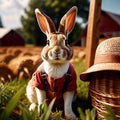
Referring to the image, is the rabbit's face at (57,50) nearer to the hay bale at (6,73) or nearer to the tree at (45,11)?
the hay bale at (6,73)

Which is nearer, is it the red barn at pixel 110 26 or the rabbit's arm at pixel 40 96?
the rabbit's arm at pixel 40 96

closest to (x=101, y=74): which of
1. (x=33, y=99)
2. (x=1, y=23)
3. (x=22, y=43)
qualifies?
(x=33, y=99)

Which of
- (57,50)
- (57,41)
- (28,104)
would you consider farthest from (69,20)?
(28,104)

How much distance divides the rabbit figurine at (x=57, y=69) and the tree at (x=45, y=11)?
1188 inches

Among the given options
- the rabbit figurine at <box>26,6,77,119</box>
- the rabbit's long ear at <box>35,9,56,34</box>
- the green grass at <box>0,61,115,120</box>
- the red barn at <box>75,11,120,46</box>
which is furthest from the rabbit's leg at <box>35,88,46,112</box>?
the red barn at <box>75,11,120,46</box>

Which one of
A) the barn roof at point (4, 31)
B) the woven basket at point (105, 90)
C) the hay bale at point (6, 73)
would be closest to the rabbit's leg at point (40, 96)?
the woven basket at point (105, 90)

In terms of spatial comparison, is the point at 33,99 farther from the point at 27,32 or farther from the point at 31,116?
the point at 27,32

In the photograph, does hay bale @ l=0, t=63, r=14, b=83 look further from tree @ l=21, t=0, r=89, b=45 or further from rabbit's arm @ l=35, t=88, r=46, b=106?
tree @ l=21, t=0, r=89, b=45

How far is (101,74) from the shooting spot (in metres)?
3.46

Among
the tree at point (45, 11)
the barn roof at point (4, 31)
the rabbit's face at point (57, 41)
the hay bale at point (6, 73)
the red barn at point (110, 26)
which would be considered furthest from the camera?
the tree at point (45, 11)

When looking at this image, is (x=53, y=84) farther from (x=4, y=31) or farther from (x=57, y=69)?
(x=4, y=31)

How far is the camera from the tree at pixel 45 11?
1420 inches

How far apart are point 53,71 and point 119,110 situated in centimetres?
80

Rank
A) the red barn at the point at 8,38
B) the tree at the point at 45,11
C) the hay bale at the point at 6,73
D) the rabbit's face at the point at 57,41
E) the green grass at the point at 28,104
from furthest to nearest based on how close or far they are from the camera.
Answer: the tree at the point at 45,11 < the red barn at the point at 8,38 < the hay bale at the point at 6,73 < the rabbit's face at the point at 57,41 < the green grass at the point at 28,104
